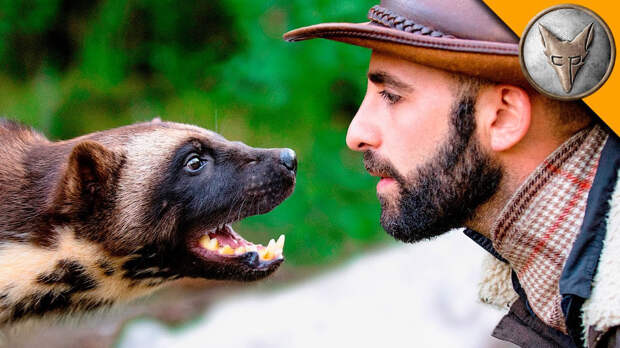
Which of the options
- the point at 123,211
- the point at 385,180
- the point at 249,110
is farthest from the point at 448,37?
the point at 249,110

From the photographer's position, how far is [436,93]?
2.14 metres

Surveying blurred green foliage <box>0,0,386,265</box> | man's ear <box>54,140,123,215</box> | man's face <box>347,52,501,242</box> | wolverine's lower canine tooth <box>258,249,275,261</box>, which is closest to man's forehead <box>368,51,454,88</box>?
man's face <box>347,52,501,242</box>

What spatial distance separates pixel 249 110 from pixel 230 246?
1.80 meters

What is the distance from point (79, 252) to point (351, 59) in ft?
7.29

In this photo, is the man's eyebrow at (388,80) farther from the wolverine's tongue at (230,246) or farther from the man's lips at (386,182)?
the wolverine's tongue at (230,246)

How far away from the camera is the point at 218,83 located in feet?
14.9

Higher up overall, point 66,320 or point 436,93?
point 436,93

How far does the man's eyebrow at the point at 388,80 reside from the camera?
2.19 m

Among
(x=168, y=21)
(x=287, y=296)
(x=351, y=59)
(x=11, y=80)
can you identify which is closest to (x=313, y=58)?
(x=351, y=59)

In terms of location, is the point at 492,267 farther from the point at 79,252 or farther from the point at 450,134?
the point at 79,252

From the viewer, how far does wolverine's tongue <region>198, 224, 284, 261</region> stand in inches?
106

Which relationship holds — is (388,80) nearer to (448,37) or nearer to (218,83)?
(448,37)

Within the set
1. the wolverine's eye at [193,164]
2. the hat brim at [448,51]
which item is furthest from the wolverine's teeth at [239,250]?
the hat brim at [448,51]

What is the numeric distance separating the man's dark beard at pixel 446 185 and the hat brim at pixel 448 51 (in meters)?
0.14
